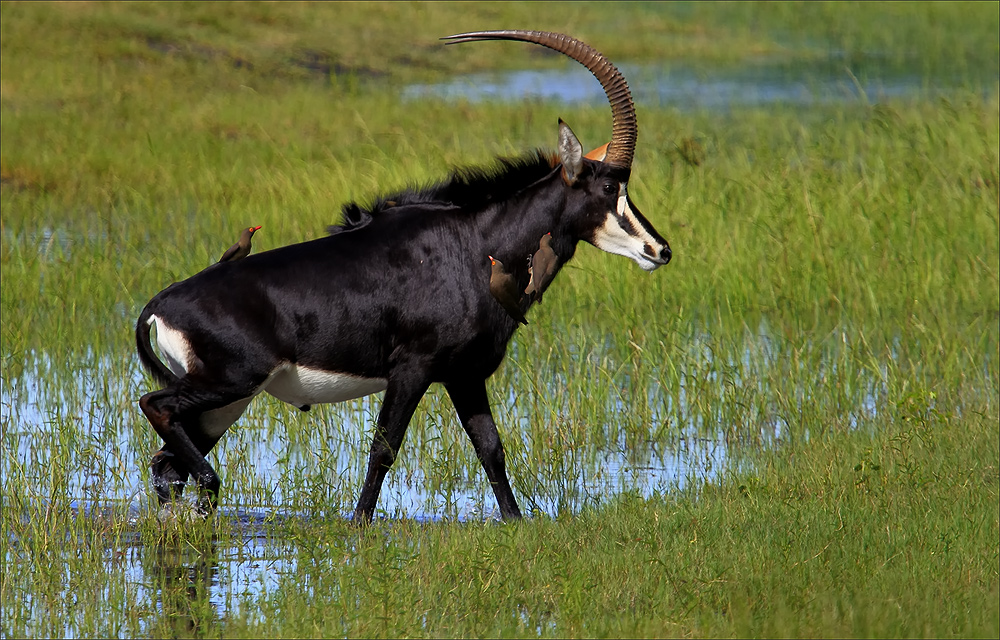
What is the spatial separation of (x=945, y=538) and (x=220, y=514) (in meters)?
3.18

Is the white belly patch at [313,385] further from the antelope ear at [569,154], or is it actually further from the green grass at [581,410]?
the antelope ear at [569,154]

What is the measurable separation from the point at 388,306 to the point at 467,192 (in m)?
0.71

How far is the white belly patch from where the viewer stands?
613 cm

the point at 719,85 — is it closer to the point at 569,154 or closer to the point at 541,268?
the point at 569,154

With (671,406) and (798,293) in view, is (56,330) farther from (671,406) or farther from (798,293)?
(798,293)

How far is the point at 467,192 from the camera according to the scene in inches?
256

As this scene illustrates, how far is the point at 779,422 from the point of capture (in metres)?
8.36

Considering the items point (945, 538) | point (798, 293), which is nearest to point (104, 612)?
point (945, 538)

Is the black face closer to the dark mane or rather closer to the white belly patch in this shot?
the dark mane

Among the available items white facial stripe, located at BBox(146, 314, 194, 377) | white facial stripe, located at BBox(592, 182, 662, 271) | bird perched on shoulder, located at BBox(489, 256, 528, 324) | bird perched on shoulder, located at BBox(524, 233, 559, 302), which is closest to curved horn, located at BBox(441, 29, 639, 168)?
white facial stripe, located at BBox(592, 182, 662, 271)

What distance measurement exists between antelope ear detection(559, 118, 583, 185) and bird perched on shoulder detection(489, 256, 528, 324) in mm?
532

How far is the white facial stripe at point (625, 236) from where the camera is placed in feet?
20.7

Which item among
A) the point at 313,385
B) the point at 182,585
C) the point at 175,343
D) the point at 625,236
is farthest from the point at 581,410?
the point at 182,585

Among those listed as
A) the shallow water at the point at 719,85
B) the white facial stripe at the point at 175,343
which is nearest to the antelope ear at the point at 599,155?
the white facial stripe at the point at 175,343
